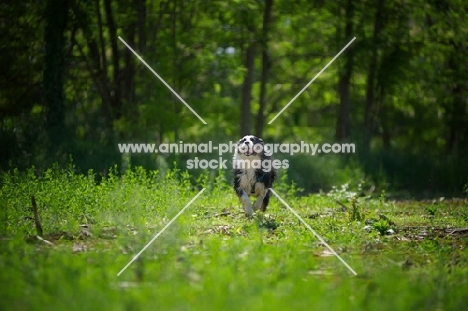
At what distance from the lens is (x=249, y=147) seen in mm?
13945

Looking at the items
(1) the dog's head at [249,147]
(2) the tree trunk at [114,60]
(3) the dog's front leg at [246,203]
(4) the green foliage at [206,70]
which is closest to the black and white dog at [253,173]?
(1) the dog's head at [249,147]

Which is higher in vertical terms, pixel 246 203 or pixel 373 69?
pixel 373 69

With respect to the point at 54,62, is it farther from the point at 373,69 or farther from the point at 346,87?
the point at 373,69

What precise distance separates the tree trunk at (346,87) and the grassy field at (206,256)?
1271cm

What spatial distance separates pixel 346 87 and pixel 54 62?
424 inches

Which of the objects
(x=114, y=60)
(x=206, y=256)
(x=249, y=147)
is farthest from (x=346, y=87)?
(x=206, y=256)

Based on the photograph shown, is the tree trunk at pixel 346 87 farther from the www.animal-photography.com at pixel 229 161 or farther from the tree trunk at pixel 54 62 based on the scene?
the tree trunk at pixel 54 62

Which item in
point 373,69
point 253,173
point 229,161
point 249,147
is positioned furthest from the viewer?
point 373,69

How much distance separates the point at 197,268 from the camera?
7484 mm

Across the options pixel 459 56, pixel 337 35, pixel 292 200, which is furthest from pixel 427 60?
pixel 292 200

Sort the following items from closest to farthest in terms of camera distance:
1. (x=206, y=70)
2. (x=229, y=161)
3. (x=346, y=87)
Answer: (x=229, y=161) → (x=346, y=87) → (x=206, y=70)

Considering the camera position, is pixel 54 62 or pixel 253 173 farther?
pixel 54 62

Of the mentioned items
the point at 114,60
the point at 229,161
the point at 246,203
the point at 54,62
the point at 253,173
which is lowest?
the point at 229,161

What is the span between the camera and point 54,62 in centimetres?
2205
